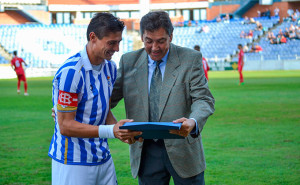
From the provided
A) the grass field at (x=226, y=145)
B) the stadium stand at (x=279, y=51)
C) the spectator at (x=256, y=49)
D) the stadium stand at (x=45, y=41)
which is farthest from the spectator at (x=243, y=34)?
the grass field at (x=226, y=145)

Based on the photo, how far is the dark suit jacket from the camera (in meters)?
3.61

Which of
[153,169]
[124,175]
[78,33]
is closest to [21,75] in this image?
[124,175]

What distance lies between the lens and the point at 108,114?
359 centimetres

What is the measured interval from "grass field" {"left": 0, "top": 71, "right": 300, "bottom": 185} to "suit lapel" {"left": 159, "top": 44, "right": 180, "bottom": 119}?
3.20 m

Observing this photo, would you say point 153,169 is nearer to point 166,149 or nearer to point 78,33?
point 166,149

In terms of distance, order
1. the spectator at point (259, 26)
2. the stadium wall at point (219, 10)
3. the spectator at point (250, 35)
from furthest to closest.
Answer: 1. the stadium wall at point (219, 10)
2. the spectator at point (259, 26)
3. the spectator at point (250, 35)

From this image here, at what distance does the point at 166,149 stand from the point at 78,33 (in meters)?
49.9

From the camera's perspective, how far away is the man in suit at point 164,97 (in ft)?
11.6

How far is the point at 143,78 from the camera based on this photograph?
3.72 meters

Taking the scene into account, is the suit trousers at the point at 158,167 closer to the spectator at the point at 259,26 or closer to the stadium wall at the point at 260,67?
the stadium wall at the point at 260,67

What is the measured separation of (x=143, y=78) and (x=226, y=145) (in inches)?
219

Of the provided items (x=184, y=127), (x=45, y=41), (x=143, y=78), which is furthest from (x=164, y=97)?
(x=45, y=41)

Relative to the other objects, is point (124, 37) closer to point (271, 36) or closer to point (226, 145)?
point (271, 36)

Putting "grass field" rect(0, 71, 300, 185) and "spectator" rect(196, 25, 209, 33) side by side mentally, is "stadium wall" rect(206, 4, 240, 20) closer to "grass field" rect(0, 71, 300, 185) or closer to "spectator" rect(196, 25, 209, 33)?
"spectator" rect(196, 25, 209, 33)
